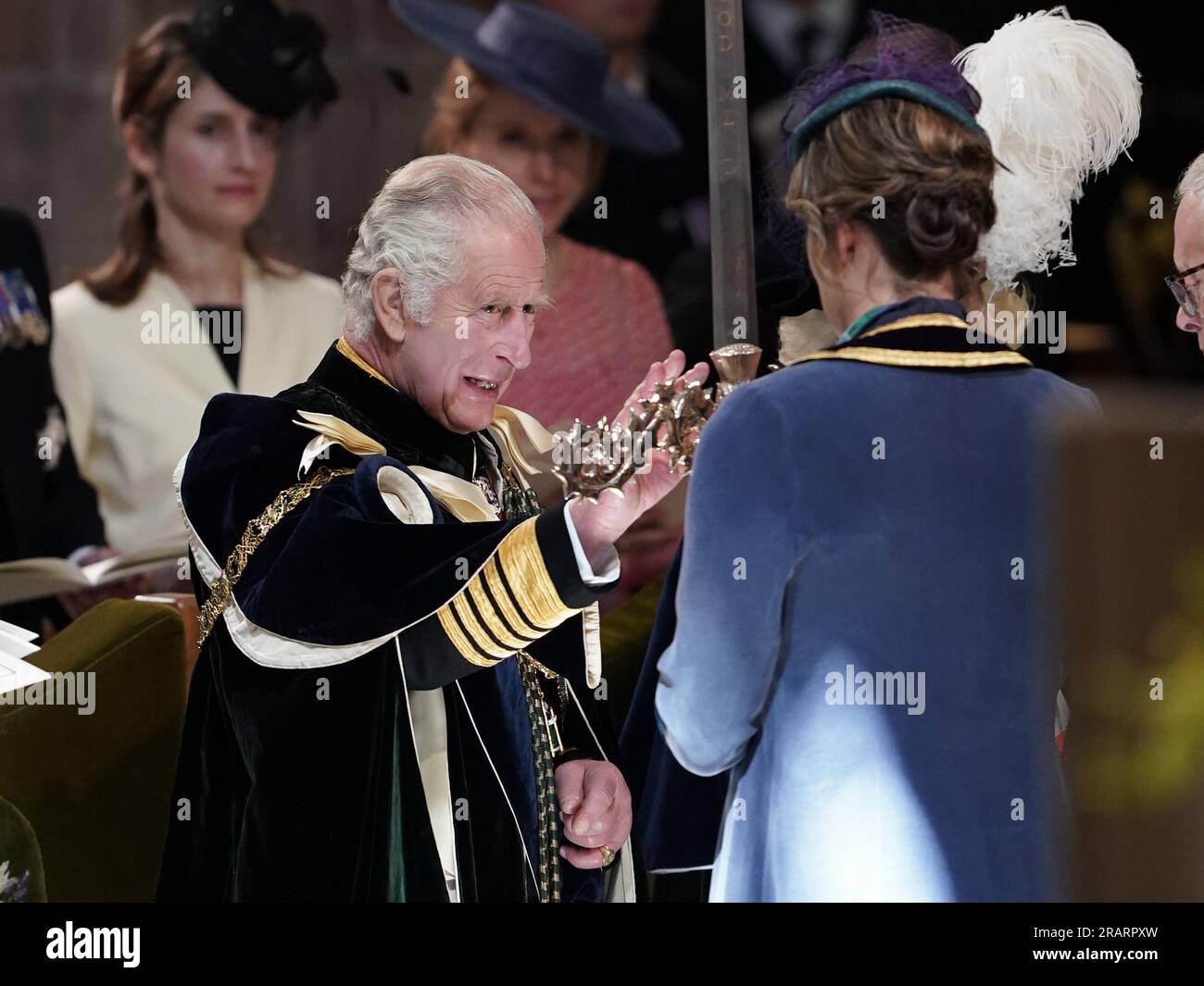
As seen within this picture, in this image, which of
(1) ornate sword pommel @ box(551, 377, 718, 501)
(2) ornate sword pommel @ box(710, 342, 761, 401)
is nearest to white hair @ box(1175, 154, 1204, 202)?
(2) ornate sword pommel @ box(710, 342, 761, 401)

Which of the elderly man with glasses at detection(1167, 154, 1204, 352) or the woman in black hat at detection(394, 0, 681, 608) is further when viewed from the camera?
the woman in black hat at detection(394, 0, 681, 608)

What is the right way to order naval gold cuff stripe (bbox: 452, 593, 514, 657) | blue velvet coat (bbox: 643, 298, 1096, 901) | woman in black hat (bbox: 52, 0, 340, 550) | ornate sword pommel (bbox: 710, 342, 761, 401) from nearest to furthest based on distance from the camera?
blue velvet coat (bbox: 643, 298, 1096, 901) → naval gold cuff stripe (bbox: 452, 593, 514, 657) → ornate sword pommel (bbox: 710, 342, 761, 401) → woman in black hat (bbox: 52, 0, 340, 550)

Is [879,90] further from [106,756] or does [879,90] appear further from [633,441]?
[106,756]

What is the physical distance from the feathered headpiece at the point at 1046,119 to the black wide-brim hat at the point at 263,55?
4.36 ft

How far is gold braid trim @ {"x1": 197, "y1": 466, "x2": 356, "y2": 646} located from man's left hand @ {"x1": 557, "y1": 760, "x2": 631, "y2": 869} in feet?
1.87

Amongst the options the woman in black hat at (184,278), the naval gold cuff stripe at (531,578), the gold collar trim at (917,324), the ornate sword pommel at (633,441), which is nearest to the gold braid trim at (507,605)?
the naval gold cuff stripe at (531,578)

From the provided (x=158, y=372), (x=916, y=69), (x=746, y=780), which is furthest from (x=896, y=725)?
(x=158, y=372)

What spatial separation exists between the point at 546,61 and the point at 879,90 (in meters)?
1.21

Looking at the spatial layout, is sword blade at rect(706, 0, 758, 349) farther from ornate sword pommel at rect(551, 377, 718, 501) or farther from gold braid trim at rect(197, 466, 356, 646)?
gold braid trim at rect(197, 466, 356, 646)

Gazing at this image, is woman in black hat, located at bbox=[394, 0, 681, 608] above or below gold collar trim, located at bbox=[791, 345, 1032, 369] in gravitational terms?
above

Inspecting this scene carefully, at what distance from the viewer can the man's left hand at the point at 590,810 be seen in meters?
2.77

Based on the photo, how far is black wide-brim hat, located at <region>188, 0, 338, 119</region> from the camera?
3.62 meters

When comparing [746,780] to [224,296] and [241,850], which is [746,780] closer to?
[241,850]

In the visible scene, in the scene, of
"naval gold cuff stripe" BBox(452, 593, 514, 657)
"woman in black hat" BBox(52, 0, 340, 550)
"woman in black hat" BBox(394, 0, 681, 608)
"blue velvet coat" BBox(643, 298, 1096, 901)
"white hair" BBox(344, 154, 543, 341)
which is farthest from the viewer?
"woman in black hat" BBox(52, 0, 340, 550)
